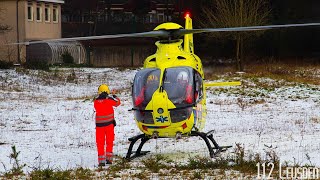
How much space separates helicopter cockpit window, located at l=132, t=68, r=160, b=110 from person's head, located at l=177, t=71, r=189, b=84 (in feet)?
1.44

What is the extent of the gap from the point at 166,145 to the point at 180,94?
9.17 feet

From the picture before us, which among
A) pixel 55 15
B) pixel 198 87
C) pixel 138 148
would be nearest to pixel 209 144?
pixel 198 87

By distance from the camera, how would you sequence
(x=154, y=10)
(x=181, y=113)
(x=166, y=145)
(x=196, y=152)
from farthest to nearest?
(x=154, y=10), (x=166, y=145), (x=196, y=152), (x=181, y=113)

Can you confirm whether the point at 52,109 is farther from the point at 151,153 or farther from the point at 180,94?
the point at 180,94

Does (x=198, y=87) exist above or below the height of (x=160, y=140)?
above

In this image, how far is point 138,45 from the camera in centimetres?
5516

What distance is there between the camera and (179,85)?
39.6 feet

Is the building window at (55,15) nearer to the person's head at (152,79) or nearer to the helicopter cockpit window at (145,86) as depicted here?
the helicopter cockpit window at (145,86)

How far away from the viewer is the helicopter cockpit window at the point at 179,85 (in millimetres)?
11961

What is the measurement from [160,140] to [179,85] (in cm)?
354

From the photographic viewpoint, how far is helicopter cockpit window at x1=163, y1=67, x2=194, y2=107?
12.0 meters

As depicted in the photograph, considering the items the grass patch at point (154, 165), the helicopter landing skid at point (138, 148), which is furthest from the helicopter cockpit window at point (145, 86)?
the grass patch at point (154, 165)

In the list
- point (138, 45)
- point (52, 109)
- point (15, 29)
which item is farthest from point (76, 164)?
point (138, 45)

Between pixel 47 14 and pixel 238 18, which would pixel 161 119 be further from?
pixel 47 14
